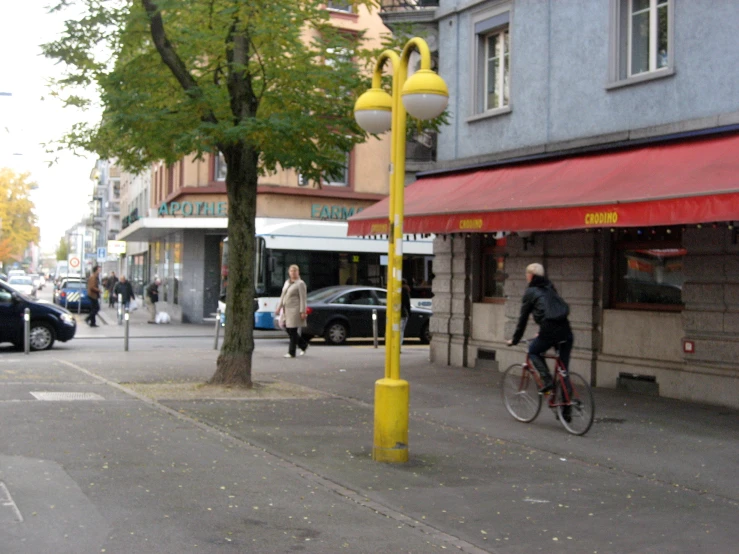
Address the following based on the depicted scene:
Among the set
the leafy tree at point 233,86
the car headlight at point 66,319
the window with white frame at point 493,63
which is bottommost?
the car headlight at point 66,319

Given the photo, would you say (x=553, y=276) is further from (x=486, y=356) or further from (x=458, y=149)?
(x=458, y=149)

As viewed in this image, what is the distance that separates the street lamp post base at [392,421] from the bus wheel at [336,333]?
53.8ft

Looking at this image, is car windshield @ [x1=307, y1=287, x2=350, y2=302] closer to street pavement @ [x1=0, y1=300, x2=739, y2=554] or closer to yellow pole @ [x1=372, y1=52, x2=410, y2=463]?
street pavement @ [x1=0, y1=300, x2=739, y2=554]

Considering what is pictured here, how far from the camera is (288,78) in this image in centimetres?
1323

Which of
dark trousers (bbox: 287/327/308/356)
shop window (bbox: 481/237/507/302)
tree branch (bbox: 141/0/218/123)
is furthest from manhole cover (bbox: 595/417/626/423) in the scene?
dark trousers (bbox: 287/327/308/356)

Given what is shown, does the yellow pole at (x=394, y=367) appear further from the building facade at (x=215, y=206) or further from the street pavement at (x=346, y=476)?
the building facade at (x=215, y=206)

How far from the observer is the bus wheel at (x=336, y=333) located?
82.8 ft

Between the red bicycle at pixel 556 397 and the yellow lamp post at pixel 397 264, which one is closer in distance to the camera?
the yellow lamp post at pixel 397 264

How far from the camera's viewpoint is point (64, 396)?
12.7m

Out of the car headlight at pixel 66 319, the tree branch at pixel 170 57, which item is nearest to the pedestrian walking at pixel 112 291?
the car headlight at pixel 66 319

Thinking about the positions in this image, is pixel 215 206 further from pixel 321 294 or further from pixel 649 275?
pixel 649 275

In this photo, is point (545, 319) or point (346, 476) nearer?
point (346, 476)

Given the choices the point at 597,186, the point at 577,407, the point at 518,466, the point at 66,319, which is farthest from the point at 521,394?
the point at 66,319

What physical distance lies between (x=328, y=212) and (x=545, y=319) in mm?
25973
